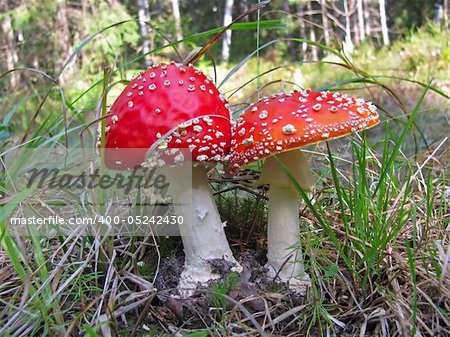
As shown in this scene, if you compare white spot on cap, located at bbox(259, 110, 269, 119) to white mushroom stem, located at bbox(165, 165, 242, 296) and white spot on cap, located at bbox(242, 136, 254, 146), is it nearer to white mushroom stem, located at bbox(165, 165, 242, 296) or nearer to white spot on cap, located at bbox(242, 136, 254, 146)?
white spot on cap, located at bbox(242, 136, 254, 146)

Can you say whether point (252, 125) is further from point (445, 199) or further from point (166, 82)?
point (445, 199)

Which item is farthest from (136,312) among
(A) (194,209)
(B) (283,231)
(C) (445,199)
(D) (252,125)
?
(C) (445,199)

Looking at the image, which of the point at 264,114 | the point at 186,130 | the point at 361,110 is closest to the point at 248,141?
the point at 264,114

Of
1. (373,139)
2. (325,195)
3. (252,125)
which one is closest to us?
(252,125)

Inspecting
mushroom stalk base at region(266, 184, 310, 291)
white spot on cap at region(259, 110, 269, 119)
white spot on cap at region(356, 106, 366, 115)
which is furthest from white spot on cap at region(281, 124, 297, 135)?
mushroom stalk base at region(266, 184, 310, 291)

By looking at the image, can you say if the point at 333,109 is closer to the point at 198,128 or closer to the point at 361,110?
the point at 361,110

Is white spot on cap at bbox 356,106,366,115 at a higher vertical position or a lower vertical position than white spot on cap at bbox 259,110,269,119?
lower
